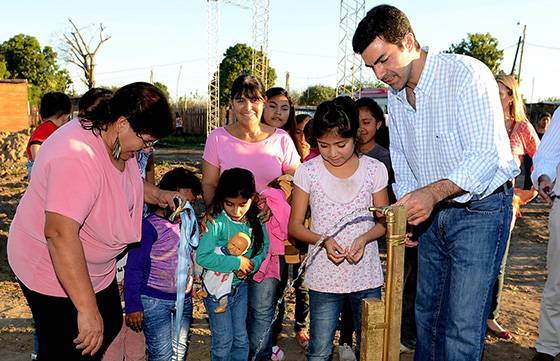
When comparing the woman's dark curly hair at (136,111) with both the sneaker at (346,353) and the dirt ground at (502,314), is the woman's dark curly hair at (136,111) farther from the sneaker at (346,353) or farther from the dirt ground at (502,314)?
the dirt ground at (502,314)

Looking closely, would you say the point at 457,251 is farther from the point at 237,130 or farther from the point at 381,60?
the point at 237,130

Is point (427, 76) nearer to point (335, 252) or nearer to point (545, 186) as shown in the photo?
point (335, 252)

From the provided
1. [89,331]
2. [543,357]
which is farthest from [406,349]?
[89,331]

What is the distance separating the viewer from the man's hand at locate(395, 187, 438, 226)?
1.99m

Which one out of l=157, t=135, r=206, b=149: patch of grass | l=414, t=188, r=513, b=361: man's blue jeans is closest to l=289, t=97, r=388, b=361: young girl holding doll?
l=414, t=188, r=513, b=361: man's blue jeans

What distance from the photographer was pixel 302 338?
13.7 feet

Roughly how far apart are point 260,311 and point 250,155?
1045mm

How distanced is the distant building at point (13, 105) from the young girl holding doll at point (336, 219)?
25501 millimetres

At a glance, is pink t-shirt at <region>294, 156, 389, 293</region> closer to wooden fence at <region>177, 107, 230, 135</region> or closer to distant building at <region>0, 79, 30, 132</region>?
Result: distant building at <region>0, 79, 30, 132</region>

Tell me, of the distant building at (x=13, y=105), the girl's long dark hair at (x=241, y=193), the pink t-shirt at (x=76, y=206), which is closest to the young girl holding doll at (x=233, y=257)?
the girl's long dark hair at (x=241, y=193)

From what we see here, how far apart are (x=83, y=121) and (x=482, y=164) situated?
67.2 inches

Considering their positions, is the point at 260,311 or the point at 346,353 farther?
the point at 346,353

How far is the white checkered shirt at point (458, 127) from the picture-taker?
7.32 ft

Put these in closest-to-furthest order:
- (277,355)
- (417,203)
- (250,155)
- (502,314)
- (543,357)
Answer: (417,203) < (250,155) < (543,357) < (277,355) < (502,314)
